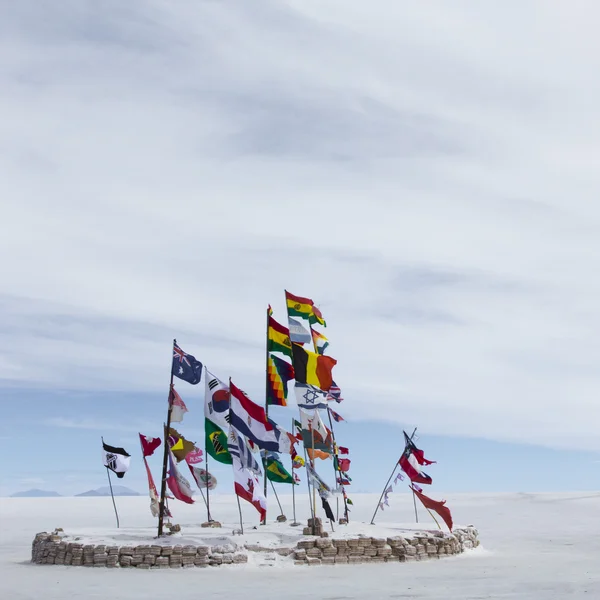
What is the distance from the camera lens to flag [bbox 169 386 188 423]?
3011 cm

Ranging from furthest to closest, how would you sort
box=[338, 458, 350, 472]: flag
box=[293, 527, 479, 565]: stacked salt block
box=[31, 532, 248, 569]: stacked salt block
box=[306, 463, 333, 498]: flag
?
box=[338, 458, 350, 472]: flag < box=[306, 463, 333, 498]: flag < box=[293, 527, 479, 565]: stacked salt block < box=[31, 532, 248, 569]: stacked salt block

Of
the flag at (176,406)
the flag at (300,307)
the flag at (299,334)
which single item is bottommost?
the flag at (176,406)

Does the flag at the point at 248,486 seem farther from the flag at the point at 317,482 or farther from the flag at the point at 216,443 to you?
the flag at the point at 317,482

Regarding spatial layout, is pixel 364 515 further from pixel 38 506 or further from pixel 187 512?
pixel 38 506

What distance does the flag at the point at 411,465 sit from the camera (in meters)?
33.1

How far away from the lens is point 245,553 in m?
28.0

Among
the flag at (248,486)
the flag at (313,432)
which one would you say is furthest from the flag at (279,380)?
the flag at (248,486)

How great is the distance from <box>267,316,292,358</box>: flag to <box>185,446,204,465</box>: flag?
528cm

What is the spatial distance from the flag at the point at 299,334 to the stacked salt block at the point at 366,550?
291 inches

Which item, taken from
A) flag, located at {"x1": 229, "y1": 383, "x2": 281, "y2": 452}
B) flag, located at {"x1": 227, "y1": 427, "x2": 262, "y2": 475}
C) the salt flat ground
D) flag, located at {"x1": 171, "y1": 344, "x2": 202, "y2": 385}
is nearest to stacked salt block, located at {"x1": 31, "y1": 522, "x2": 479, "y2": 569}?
the salt flat ground

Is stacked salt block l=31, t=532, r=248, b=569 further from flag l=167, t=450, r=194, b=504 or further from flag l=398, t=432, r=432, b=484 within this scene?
flag l=398, t=432, r=432, b=484

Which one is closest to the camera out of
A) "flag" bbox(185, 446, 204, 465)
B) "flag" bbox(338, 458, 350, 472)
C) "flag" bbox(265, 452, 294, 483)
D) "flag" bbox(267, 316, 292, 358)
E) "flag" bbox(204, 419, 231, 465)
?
"flag" bbox(204, 419, 231, 465)

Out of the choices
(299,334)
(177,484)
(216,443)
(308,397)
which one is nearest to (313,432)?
(308,397)

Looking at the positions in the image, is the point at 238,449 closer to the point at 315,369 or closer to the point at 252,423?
the point at 252,423
